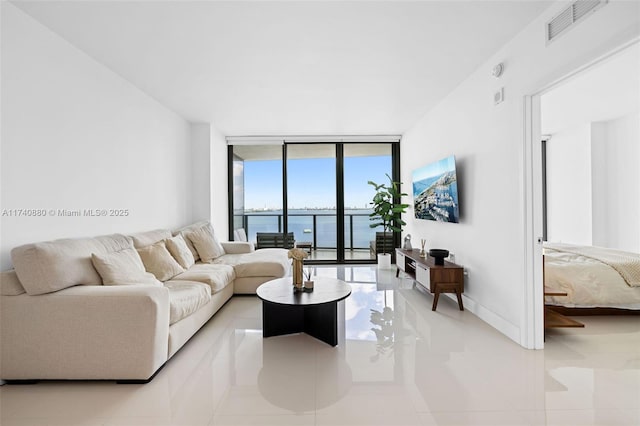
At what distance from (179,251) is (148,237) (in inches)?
15.0

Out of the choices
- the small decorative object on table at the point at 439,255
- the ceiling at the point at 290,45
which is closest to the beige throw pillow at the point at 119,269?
the ceiling at the point at 290,45

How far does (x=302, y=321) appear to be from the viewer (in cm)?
305

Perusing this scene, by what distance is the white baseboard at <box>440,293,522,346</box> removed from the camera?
2.78m

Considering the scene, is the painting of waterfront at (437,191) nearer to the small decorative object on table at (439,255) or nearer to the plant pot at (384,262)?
the small decorative object on table at (439,255)

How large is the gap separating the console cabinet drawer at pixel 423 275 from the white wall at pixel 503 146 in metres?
0.47

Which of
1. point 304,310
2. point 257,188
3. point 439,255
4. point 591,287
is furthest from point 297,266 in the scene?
point 257,188

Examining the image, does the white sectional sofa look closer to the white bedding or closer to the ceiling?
the ceiling

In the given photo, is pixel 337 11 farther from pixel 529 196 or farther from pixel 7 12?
pixel 7 12

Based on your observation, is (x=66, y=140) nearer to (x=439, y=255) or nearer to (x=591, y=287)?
(x=439, y=255)

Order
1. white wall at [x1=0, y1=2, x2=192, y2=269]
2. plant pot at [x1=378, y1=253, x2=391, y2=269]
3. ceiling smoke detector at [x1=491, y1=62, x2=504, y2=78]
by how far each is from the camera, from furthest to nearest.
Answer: plant pot at [x1=378, y1=253, x2=391, y2=269] < ceiling smoke detector at [x1=491, y1=62, x2=504, y2=78] < white wall at [x1=0, y1=2, x2=192, y2=269]

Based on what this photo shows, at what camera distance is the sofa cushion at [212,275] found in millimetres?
3338

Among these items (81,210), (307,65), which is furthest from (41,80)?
(307,65)

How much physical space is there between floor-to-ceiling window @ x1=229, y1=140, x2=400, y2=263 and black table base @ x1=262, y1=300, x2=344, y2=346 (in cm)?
354

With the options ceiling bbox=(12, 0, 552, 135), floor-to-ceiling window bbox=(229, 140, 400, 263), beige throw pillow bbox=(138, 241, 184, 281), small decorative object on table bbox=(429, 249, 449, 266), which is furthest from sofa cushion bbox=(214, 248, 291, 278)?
floor-to-ceiling window bbox=(229, 140, 400, 263)
